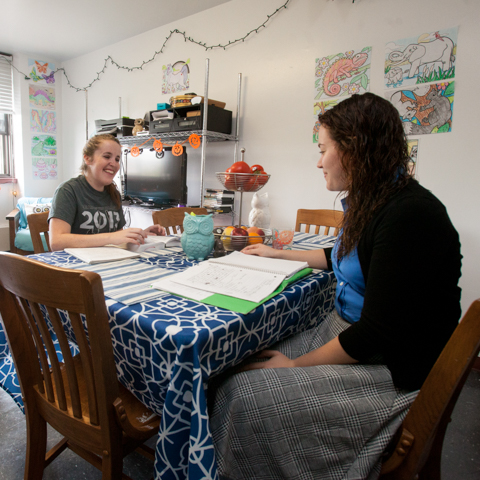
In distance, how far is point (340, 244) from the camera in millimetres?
937

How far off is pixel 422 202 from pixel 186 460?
0.72 m

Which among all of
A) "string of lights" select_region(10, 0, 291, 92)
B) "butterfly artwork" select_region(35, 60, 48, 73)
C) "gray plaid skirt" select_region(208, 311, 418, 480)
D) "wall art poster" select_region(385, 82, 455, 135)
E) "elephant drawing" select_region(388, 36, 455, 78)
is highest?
"butterfly artwork" select_region(35, 60, 48, 73)

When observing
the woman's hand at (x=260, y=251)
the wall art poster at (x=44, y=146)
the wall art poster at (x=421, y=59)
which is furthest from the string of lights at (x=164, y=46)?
the woman's hand at (x=260, y=251)

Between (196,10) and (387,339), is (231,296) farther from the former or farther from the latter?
(196,10)

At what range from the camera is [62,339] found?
702mm

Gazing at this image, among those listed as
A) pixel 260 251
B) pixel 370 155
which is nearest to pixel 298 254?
pixel 260 251

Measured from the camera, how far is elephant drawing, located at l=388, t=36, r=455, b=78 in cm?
203

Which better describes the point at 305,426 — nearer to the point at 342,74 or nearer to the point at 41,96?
the point at 342,74

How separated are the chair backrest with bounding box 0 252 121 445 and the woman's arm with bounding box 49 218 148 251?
1.50 ft

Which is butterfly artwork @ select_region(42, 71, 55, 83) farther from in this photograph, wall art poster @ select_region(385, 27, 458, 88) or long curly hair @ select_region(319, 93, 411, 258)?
long curly hair @ select_region(319, 93, 411, 258)

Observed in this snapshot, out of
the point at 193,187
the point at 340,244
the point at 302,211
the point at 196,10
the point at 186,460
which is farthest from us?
the point at 193,187

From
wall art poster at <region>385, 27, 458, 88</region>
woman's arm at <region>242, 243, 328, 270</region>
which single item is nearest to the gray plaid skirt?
woman's arm at <region>242, 243, 328, 270</region>

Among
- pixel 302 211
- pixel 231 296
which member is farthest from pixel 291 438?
pixel 302 211

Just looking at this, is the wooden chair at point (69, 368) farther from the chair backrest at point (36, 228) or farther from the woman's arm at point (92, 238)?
the chair backrest at point (36, 228)
